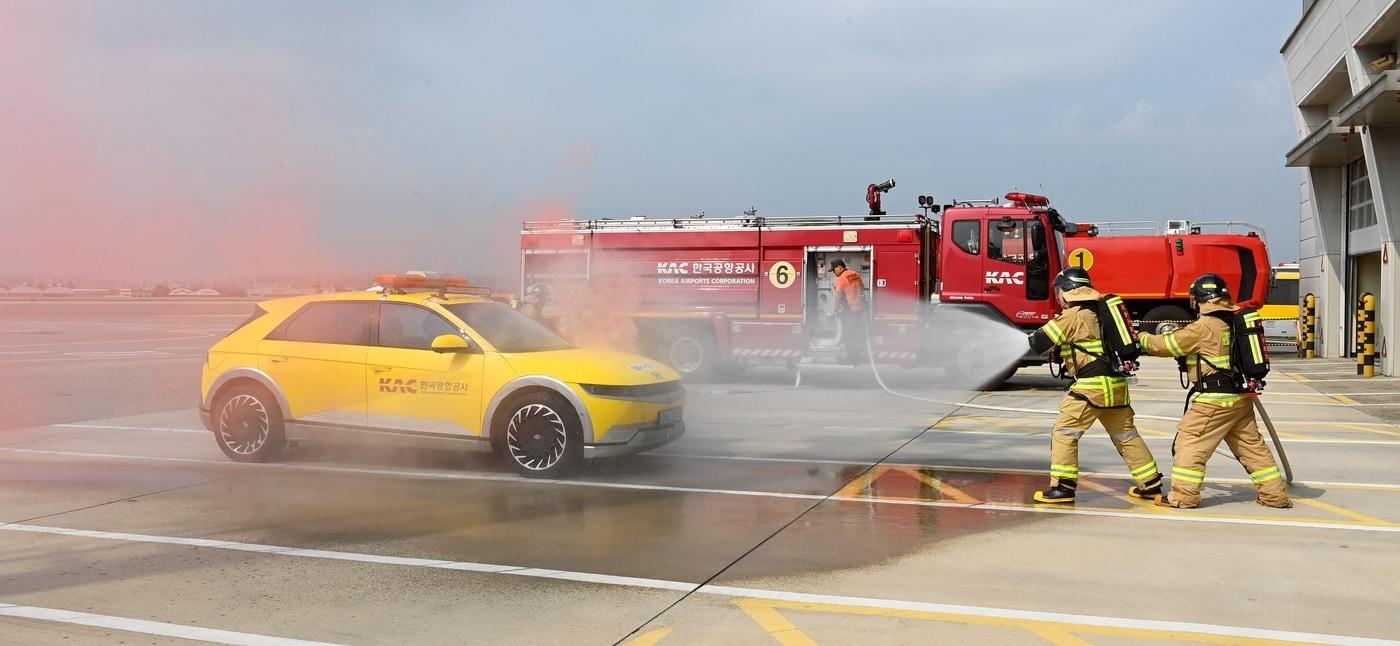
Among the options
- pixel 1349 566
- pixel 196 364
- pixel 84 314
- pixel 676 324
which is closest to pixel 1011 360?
pixel 676 324

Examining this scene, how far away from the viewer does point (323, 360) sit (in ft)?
28.7

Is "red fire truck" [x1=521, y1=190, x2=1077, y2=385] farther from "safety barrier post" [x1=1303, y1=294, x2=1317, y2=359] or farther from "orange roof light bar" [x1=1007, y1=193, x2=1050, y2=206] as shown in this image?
"safety barrier post" [x1=1303, y1=294, x2=1317, y2=359]

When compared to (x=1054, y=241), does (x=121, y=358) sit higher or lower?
lower

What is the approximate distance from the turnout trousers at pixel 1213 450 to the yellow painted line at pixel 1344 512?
0.34 m

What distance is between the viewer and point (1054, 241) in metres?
16.6

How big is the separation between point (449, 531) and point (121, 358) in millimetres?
18284

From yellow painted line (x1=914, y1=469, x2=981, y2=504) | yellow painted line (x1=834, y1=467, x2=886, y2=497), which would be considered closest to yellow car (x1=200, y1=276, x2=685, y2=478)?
yellow painted line (x1=834, y1=467, x2=886, y2=497)

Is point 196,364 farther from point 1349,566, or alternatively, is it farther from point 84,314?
point 84,314

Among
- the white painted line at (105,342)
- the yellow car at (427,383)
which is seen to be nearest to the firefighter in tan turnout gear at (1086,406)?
the yellow car at (427,383)

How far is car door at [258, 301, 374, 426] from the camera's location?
340 inches

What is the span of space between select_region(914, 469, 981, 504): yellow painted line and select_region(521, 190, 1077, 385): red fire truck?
8.56m

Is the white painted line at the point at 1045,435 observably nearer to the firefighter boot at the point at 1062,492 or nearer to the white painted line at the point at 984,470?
the white painted line at the point at 984,470

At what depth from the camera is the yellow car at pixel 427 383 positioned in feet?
26.6

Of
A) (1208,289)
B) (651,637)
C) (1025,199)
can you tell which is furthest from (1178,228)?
(651,637)
